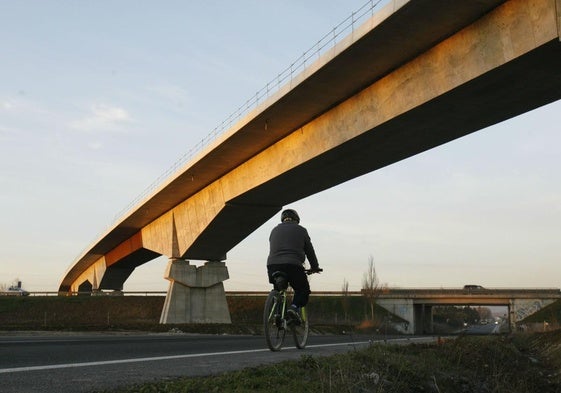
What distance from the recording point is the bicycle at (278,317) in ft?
25.5

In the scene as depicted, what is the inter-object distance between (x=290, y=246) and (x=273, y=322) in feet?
3.99

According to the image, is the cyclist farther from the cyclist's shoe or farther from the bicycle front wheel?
the bicycle front wheel

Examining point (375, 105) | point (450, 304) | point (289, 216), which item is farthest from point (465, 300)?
point (289, 216)

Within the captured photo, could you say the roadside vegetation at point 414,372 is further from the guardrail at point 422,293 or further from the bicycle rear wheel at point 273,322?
the guardrail at point 422,293

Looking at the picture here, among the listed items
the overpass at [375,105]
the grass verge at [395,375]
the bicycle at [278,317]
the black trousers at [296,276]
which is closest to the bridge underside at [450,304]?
the overpass at [375,105]

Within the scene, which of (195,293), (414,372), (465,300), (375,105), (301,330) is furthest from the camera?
(465,300)

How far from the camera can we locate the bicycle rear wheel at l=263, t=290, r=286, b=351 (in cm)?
785

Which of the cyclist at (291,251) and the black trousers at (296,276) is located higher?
the cyclist at (291,251)

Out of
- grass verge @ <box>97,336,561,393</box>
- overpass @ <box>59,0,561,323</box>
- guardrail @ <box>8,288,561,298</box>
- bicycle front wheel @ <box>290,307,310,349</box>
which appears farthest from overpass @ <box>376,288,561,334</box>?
bicycle front wheel @ <box>290,307,310,349</box>

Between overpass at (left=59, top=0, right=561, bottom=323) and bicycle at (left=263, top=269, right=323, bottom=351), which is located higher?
overpass at (left=59, top=0, right=561, bottom=323)

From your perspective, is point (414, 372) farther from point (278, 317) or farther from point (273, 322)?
point (273, 322)

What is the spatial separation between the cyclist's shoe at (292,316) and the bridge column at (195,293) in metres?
29.2

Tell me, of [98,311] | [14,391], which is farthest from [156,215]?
[14,391]

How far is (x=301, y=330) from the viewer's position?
8.82 m
